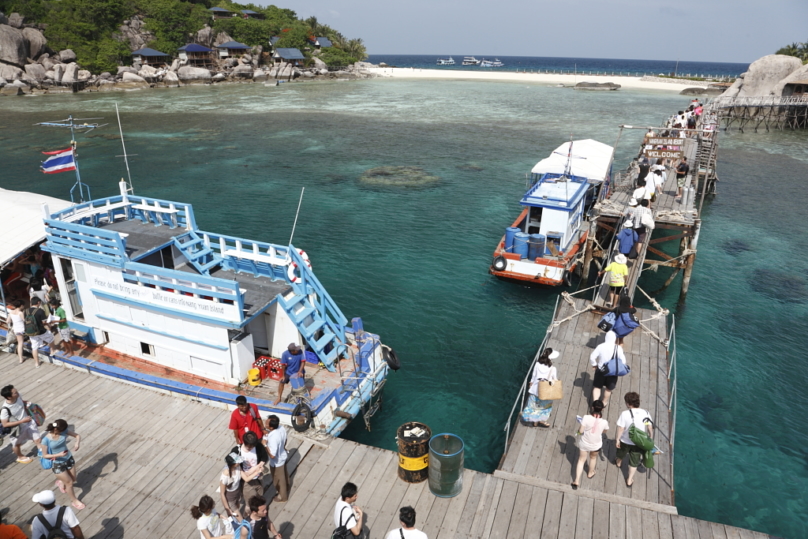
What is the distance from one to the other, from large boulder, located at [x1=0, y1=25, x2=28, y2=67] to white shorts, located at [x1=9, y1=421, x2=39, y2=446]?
117 m

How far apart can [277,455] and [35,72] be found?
120 metres

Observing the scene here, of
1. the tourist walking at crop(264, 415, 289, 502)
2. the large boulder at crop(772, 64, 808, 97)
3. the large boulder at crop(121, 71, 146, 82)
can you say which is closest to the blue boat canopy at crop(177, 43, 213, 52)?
the large boulder at crop(121, 71, 146, 82)

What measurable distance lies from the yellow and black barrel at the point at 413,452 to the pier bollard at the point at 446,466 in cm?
26

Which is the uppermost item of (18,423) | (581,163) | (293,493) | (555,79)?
(555,79)

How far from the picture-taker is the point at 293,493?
1131 cm

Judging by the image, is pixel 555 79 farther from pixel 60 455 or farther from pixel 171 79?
pixel 60 455

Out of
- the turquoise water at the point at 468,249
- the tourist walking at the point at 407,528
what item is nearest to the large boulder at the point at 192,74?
the turquoise water at the point at 468,249

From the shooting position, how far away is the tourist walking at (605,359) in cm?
1269

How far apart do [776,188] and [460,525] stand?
159 ft

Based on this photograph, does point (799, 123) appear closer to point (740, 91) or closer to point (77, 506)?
point (740, 91)

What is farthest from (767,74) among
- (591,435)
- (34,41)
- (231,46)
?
(34,41)

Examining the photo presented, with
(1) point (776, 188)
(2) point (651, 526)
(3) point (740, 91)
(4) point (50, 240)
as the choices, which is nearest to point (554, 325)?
(2) point (651, 526)

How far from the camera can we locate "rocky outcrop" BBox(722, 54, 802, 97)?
279 feet

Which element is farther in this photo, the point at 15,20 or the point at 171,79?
the point at 171,79
